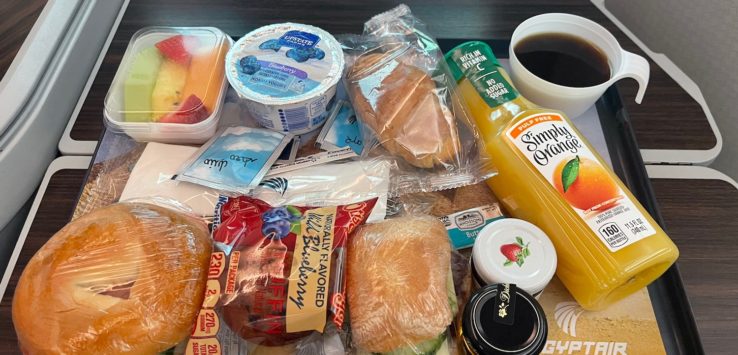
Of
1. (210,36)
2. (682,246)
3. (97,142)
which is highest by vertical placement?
(210,36)

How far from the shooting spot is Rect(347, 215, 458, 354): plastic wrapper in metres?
0.64

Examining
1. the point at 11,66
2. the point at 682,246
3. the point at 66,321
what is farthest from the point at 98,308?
the point at 682,246

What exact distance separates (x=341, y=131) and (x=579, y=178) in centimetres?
38

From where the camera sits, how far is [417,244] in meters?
0.69

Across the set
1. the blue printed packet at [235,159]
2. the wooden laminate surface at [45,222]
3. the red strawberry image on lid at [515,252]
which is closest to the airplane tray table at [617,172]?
the wooden laminate surface at [45,222]

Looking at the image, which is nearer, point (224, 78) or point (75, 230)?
point (75, 230)

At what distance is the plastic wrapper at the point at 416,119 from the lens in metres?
0.84

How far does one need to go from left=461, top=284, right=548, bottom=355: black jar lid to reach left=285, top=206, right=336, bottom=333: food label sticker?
0.57 feet

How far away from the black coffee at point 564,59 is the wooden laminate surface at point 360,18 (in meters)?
0.13

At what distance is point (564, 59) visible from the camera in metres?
0.91

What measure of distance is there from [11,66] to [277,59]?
0.45 meters

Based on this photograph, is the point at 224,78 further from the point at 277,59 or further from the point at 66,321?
the point at 66,321

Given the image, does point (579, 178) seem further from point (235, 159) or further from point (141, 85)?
point (141, 85)

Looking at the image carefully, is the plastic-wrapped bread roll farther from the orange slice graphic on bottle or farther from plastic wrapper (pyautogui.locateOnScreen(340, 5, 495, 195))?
the orange slice graphic on bottle
